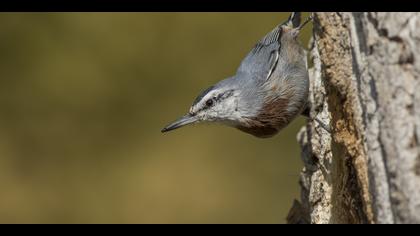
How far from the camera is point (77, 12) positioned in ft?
18.5

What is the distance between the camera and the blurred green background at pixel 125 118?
551cm

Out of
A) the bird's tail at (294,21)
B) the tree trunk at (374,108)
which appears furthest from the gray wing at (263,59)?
the tree trunk at (374,108)

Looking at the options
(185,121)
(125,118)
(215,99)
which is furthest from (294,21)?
(125,118)

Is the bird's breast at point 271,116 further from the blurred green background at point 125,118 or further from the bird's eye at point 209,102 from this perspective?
the blurred green background at point 125,118

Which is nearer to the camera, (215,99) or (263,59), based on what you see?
(215,99)

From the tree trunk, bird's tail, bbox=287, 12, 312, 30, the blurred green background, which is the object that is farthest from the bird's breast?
the blurred green background

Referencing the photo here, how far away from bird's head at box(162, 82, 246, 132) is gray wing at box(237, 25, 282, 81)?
7.9 inches

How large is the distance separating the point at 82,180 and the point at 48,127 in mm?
552

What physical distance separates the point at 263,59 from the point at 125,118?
183 centimetres

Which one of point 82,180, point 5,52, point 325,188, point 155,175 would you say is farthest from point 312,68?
point 5,52

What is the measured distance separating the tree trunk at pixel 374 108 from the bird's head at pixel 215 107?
1.10 meters

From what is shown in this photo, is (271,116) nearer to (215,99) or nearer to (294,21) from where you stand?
(215,99)

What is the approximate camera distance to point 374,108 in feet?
7.34
